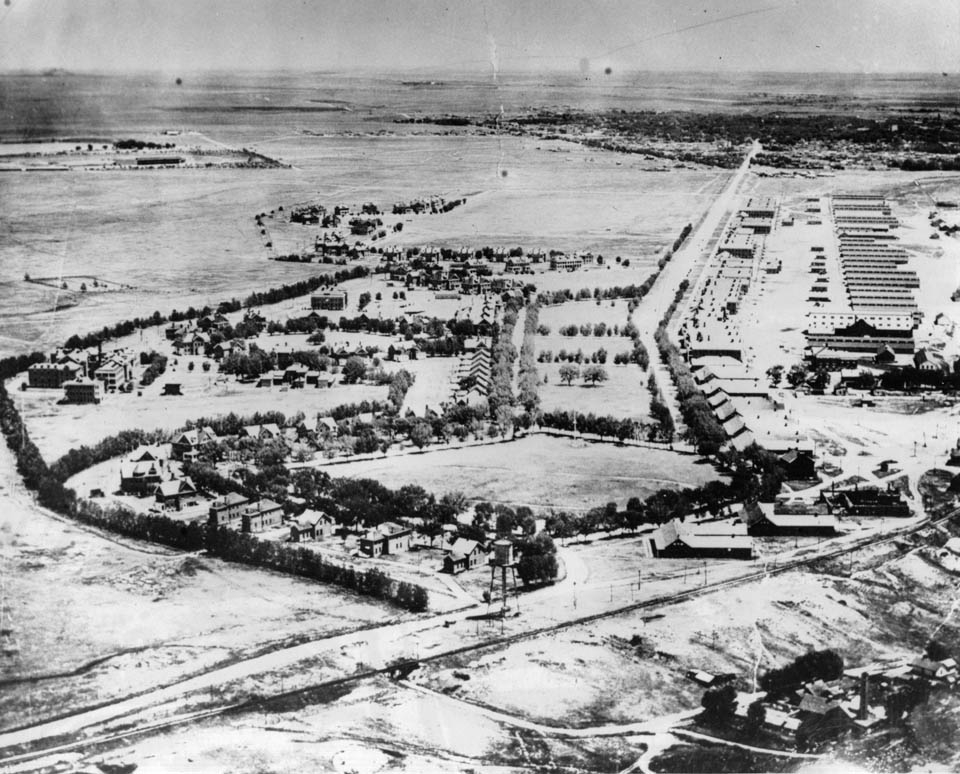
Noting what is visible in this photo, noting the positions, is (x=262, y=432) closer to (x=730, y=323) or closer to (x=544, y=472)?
(x=544, y=472)

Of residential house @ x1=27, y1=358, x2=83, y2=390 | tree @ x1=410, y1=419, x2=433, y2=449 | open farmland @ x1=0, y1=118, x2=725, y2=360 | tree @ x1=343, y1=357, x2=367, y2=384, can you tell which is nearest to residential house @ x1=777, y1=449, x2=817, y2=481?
tree @ x1=410, y1=419, x2=433, y2=449

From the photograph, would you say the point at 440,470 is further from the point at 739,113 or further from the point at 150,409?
the point at 739,113

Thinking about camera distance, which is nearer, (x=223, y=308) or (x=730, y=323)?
(x=730, y=323)

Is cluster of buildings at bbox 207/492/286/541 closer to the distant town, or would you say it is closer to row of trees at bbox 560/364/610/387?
the distant town

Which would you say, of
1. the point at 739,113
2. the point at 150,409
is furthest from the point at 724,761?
the point at 739,113

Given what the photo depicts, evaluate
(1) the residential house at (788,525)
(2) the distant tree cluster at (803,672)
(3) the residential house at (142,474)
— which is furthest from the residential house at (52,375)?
Result: (2) the distant tree cluster at (803,672)

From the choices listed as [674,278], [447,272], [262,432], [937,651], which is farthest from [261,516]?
[674,278]

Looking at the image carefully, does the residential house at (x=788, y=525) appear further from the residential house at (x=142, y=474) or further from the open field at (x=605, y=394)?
the residential house at (x=142, y=474)
